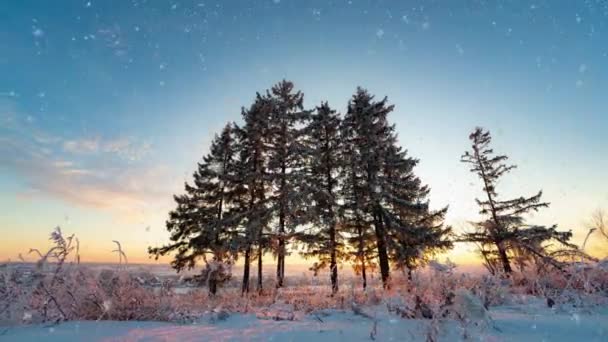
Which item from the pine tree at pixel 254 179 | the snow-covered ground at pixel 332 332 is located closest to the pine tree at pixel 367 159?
the pine tree at pixel 254 179

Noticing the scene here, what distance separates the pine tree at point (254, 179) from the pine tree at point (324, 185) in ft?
8.63

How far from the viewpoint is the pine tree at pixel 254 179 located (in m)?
17.9

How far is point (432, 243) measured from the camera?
1770 cm

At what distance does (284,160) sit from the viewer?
1942 cm

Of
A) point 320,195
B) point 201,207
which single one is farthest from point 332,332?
point 201,207

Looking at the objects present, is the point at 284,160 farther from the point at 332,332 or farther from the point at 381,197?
the point at 332,332

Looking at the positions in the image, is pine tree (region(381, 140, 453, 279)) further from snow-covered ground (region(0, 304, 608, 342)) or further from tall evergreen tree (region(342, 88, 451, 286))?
snow-covered ground (region(0, 304, 608, 342))

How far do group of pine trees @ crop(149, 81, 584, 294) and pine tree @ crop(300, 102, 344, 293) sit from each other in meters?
0.06

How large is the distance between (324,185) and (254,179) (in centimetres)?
442

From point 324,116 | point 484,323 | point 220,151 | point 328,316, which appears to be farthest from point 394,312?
point 220,151

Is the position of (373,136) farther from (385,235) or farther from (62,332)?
(62,332)

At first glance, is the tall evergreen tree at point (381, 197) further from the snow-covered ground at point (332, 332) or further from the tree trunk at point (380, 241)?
the snow-covered ground at point (332, 332)

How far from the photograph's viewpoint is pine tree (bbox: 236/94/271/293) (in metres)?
17.9

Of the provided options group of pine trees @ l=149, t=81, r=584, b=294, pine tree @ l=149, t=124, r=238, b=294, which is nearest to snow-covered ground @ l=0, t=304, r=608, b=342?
group of pine trees @ l=149, t=81, r=584, b=294
